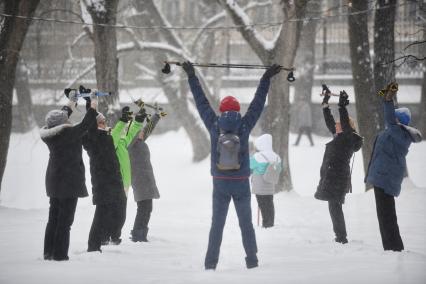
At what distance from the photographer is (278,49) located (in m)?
13.9

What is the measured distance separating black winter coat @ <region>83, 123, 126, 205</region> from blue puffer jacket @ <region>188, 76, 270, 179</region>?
1377 mm

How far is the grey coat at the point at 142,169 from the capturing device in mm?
8469

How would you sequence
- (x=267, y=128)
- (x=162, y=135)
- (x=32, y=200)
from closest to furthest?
1. (x=267, y=128)
2. (x=32, y=200)
3. (x=162, y=135)

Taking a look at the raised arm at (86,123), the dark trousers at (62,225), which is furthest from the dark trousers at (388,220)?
the dark trousers at (62,225)

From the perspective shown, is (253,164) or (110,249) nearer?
(110,249)

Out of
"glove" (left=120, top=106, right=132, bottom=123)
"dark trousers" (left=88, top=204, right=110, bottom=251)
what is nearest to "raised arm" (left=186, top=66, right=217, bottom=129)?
"glove" (left=120, top=106, right=132, bottom=123)

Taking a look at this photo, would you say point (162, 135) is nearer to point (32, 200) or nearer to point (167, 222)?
point (32, 200)

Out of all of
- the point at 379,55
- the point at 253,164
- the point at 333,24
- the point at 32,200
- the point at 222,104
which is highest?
the point at 333,24

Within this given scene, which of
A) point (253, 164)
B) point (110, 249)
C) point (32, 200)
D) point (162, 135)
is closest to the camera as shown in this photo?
point (110, 249)

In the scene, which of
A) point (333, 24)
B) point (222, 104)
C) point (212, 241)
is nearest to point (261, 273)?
point (212, 241)

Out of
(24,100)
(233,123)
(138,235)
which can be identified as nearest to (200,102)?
(233,123)

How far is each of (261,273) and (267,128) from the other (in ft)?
27.4

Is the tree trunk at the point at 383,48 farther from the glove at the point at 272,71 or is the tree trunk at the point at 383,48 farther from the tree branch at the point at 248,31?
the glove at the point at 272,71

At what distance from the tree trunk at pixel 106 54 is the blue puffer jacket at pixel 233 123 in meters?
6.47
